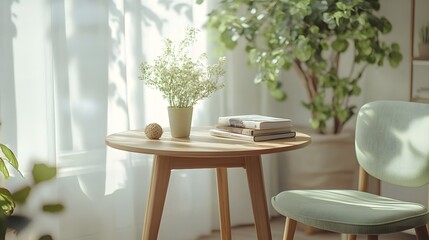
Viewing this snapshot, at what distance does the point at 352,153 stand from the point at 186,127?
1254mm

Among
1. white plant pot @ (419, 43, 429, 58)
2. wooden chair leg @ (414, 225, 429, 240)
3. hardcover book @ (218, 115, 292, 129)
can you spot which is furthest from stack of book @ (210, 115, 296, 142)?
white plant pot @ (419, 43, 429, 58)

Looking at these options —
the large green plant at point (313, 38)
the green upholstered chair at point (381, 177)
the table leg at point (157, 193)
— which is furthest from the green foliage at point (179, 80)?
the large green plant at point (313, 38)

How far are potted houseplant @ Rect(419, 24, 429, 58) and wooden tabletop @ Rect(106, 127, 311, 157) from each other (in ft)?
3.37

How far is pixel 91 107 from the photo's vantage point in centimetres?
266

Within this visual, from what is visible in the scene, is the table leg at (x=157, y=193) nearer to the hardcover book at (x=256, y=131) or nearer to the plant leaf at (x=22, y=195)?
the hardcover book at (x=256, y=131)

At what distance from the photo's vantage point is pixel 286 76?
3.61 m

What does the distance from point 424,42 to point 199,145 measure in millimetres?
1492

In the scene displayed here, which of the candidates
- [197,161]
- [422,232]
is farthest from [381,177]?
[197,161]

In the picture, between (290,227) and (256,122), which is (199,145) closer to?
(256,122)

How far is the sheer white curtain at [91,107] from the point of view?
2438 millimetres

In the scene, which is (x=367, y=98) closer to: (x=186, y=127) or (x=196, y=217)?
(x=196, y=217)

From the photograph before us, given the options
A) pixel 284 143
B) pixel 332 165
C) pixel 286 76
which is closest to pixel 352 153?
pixel 332 165

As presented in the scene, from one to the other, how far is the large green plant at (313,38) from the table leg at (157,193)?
110cm

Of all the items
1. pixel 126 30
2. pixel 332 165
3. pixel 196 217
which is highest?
pixel 126 30
